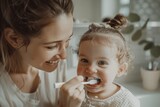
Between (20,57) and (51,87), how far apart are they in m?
0.16

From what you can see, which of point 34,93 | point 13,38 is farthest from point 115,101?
point 13,38

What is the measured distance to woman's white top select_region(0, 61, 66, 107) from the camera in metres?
0.80

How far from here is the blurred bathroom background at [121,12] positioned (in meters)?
1.40

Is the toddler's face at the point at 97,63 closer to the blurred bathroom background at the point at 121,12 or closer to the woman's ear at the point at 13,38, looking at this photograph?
the woman's ear at the point at 13,38

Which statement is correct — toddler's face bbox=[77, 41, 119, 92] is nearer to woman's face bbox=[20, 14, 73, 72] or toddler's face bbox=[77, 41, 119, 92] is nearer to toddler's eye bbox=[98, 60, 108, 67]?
toddler's eye bbox=[98, 60, 108, 67]

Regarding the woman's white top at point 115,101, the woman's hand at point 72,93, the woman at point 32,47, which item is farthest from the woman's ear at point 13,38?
the woman's white top at point 115,101

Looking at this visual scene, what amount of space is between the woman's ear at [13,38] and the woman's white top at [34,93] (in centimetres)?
9

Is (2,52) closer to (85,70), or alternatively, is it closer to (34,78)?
(34,78)

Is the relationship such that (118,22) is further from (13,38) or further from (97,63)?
(13,38)

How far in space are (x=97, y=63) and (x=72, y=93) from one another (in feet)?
0.57

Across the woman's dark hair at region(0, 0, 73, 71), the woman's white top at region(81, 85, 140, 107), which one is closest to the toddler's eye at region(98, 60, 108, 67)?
the woman's white top at region(81, 85, 140, 107)

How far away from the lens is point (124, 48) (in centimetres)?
95

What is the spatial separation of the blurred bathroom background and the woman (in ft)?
1.85

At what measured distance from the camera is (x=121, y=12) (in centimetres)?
153
